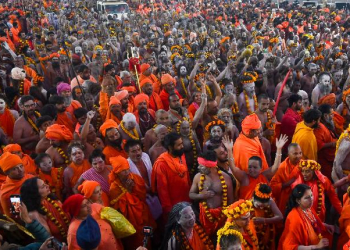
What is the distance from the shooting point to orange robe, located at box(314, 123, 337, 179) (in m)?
4.64

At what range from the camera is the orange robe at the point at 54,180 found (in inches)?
164

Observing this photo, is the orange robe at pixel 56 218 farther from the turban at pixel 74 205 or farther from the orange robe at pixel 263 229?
the orange robe at pixel 263 229

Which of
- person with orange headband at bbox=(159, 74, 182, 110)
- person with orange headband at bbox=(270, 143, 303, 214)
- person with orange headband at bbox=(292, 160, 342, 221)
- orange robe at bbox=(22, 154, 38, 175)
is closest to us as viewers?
person with orange headband at bbox=(292, 160, 342, 221)

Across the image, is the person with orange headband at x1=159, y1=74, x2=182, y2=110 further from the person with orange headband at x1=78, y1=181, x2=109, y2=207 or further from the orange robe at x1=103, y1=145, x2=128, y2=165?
the person with orange headband at x1=78, y1=181, x2=109, y2=207

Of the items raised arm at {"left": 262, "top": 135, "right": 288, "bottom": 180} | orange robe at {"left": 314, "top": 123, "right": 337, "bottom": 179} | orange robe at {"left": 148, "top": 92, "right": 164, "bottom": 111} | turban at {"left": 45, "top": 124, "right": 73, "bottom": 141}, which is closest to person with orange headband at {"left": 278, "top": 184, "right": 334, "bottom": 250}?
raised arm at {"left": 262, "top": 135, "right": 288, "bottom": 180}

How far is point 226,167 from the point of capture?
13.5 ft

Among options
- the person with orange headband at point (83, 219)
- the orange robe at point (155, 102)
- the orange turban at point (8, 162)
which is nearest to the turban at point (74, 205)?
the person with orange headband at point (83, 219)

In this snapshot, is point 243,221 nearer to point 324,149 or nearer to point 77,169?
point 77,169

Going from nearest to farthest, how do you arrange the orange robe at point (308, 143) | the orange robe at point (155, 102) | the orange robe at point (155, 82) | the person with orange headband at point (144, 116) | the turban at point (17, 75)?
the orange robe at point (308, 143) → the person with orange headband at point (144, 116) → the orange robe at point (155, 102) → the turban at point (17, 75) → the orange robe at point (155, 82)

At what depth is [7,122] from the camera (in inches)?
→ 217

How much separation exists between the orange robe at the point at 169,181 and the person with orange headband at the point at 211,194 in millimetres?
380

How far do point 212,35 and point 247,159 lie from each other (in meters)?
9.02

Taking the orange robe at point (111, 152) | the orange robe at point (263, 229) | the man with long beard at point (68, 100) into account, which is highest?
the man with long beard at point (68, 100)

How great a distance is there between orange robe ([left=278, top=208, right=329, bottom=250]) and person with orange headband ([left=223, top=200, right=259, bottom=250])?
26 centimetres
